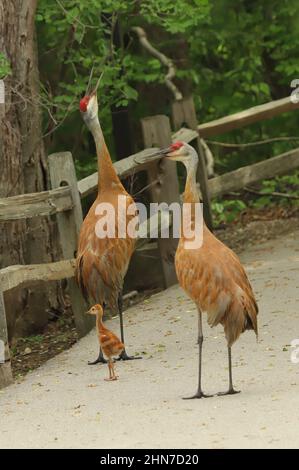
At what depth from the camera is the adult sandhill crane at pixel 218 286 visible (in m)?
7.30

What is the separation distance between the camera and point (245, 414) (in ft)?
21.7

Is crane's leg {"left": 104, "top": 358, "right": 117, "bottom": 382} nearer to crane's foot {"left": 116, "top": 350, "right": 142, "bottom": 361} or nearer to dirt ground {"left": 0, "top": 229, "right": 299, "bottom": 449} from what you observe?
dirt ground {"left": 0, "top": 229, "right": 299, "bottom": 449}

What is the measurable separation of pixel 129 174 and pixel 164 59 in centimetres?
306

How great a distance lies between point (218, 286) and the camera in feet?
24.1

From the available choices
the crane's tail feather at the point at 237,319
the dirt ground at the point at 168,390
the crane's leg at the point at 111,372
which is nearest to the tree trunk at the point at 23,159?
the dirt ground at the point at 168,390

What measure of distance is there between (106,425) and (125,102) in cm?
580

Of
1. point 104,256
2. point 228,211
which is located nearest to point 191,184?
point 104,256

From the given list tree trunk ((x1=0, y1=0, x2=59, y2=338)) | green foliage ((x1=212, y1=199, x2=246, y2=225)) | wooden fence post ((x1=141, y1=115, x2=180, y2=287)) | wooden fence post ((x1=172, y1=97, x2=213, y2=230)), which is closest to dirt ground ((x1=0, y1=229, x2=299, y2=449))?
wooden fence post ((x1=141, y1=115, x2=180, y2=287))

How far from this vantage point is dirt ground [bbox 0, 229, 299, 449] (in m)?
6.28

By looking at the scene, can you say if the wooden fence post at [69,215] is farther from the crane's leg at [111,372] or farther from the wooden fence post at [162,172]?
the crane's leg at [111,372]

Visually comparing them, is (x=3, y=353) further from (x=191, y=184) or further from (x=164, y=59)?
(x=164, y=59)

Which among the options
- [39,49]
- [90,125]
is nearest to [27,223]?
[90,125]

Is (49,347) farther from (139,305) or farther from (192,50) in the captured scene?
(192,50)
